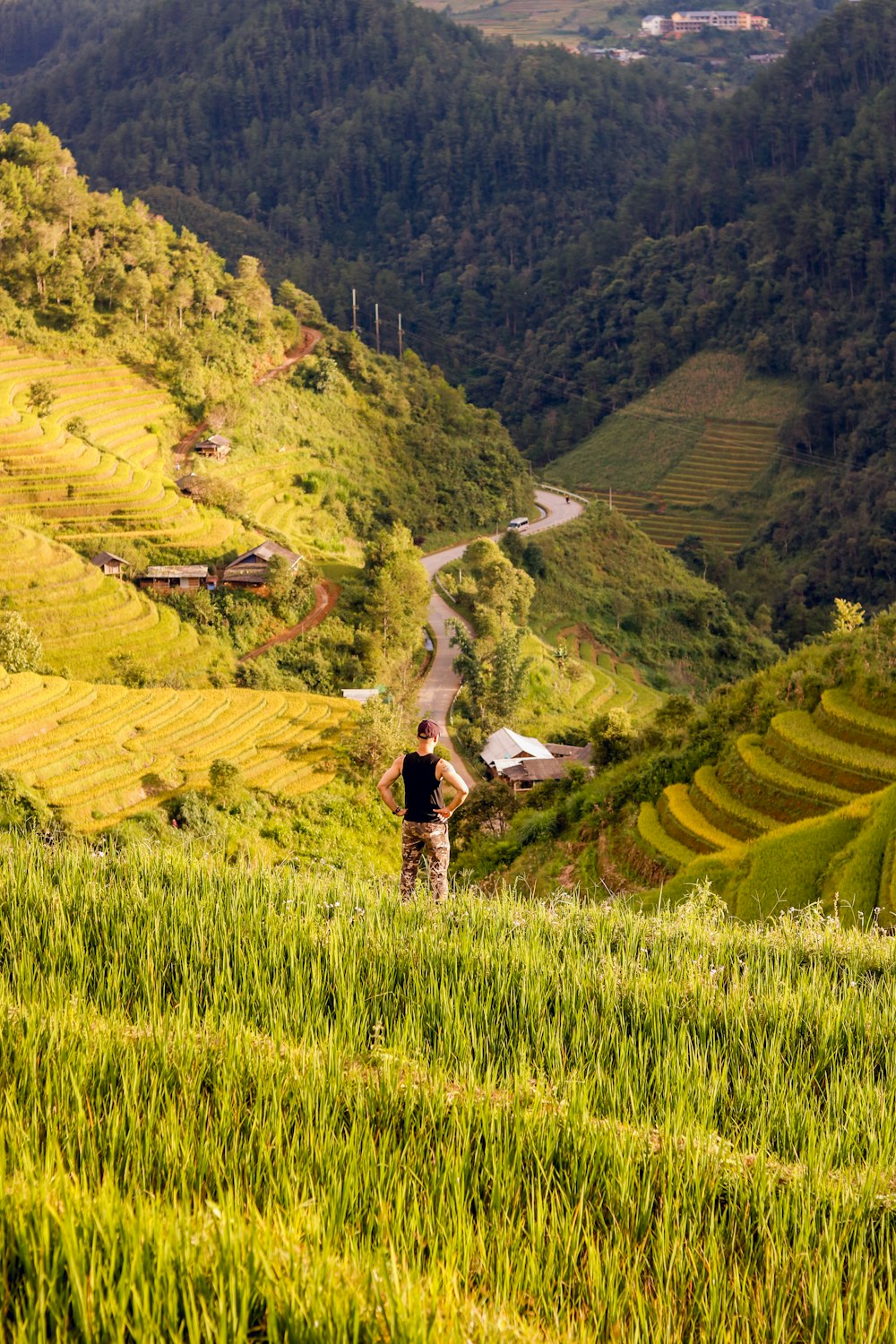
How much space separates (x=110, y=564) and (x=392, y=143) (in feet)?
400

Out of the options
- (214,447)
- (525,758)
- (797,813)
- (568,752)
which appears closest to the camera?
(797,813)

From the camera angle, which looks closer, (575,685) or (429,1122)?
(429,1122)

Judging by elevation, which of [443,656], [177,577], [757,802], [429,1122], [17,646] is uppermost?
[429,1122]

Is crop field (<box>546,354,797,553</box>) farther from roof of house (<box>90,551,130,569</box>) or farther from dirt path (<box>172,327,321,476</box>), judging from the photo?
roof of house (<box>90,551,130,569</box>)

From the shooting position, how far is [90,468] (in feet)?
131

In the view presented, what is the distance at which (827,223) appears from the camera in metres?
91.1

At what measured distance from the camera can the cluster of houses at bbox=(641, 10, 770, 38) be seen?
17462cm

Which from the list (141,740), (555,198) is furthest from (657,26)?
(141,740)

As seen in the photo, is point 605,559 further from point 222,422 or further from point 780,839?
point 780,839

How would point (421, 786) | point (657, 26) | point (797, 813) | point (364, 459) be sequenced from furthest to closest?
point (657, 26) → point (364, 459) → point (797, 813) → point (421, 786)

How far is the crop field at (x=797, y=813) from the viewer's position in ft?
38.1

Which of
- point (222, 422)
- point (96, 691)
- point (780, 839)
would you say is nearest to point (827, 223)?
point (222, 422)

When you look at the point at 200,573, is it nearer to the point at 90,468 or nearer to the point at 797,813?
the point at 90,468

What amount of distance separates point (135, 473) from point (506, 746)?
17.4 metres
